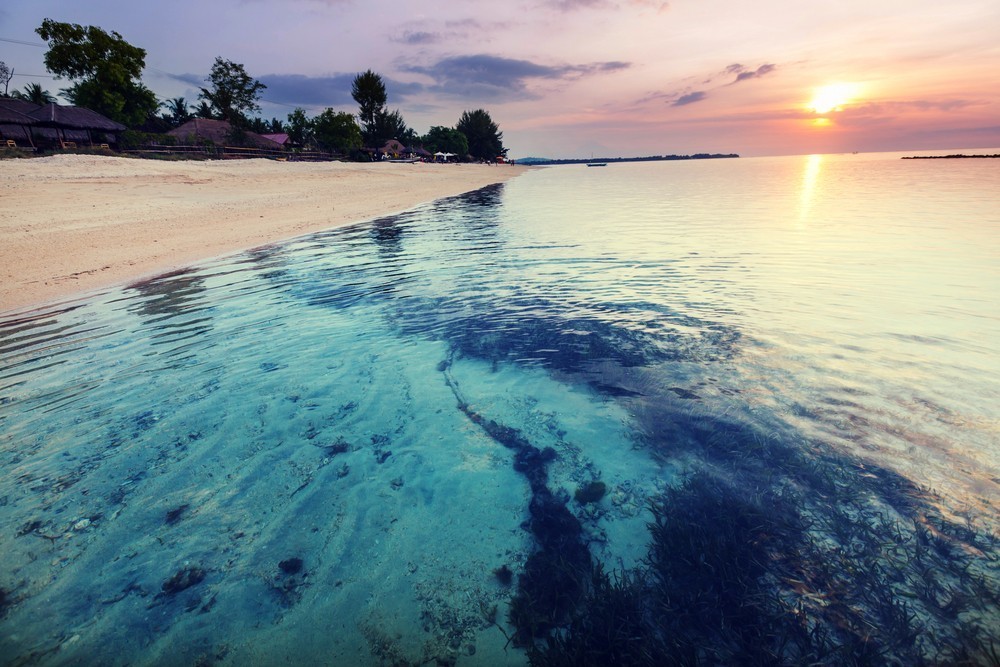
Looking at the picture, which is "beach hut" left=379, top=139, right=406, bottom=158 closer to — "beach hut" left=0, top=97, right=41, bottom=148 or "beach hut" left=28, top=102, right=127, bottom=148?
"beach hut" left=28, top=102, right=127, bottom=148

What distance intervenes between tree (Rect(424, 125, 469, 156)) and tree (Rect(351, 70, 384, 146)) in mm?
18448

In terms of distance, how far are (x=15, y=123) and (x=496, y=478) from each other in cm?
5751

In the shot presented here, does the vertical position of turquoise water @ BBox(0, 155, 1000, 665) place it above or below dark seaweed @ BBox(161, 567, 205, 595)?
above

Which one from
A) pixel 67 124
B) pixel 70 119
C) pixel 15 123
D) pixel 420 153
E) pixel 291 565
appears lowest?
pixel 291 565

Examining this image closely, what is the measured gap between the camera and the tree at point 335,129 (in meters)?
67.9

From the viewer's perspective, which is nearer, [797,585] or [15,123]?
[797,585]

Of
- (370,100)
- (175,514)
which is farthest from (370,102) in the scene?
(175,514)

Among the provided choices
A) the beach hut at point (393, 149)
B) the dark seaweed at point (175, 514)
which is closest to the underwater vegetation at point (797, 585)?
the dark seaweed at point (175, 514)

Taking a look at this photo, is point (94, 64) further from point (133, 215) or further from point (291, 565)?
point (291, 565)

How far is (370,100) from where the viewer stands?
318 feet

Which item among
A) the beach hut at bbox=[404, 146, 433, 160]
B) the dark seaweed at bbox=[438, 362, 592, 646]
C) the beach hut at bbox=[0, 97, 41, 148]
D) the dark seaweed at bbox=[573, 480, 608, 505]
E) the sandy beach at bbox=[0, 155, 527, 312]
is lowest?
the dark seaweed at bbox=[438, 362, 592, 646]

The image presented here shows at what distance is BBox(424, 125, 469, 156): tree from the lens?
114 meters

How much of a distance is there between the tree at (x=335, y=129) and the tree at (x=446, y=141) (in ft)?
159

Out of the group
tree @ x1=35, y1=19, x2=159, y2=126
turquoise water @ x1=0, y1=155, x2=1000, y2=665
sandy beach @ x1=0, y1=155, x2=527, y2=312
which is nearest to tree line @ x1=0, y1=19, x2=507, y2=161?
tree @ x1=35, y1=19, x2=159, y2=126
